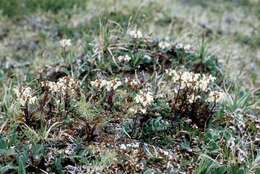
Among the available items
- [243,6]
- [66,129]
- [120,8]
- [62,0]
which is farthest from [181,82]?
[243,6]

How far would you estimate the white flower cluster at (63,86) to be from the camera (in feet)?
15.7

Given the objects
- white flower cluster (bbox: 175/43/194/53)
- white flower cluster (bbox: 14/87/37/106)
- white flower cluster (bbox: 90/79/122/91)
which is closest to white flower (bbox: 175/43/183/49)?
white flower cluster (bbox: 175/43/194/53)

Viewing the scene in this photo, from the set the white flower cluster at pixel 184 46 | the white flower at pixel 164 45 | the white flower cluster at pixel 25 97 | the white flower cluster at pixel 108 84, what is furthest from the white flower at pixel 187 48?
the white flower cluster at pixel 25 97

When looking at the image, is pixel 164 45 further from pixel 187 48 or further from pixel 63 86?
pixel 63 86

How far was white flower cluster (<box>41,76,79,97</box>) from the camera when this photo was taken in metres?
4.79

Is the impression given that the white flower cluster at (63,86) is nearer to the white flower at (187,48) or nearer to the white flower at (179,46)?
the white flower at (187,48)

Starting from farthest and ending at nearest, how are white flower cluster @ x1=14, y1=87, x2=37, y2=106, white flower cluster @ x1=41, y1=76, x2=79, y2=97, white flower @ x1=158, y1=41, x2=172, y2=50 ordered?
white flower @ x1=158, y1=41, x2=172, y2=50
white flower cluster @ x1=41, y1=76, x2=79, y2=97
white flower cluster @ x1=14, y1=87, x2=37, y2=106

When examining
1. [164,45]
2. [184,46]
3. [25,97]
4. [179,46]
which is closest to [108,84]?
[25,97]

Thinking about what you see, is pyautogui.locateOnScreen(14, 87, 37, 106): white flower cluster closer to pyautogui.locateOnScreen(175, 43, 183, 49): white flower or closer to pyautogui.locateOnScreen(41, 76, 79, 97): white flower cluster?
pyautogui.locateOnScreen(41, 76, 79, 97): white flower cluster

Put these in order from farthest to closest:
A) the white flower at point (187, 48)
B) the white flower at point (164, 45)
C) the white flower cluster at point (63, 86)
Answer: the white flower at point (187, 48) → the white flower at point (164, 45) → the white flower cluster at point (63, 86)

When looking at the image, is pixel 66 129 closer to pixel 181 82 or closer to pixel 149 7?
pixel 181 82

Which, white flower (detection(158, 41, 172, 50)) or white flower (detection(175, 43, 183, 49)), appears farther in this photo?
white flower (detection(175, 43, 183, 49))

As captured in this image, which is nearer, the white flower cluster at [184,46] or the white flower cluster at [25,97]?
the white flower cluster at [25,97]

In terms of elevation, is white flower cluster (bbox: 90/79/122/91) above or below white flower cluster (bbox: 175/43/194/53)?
above
